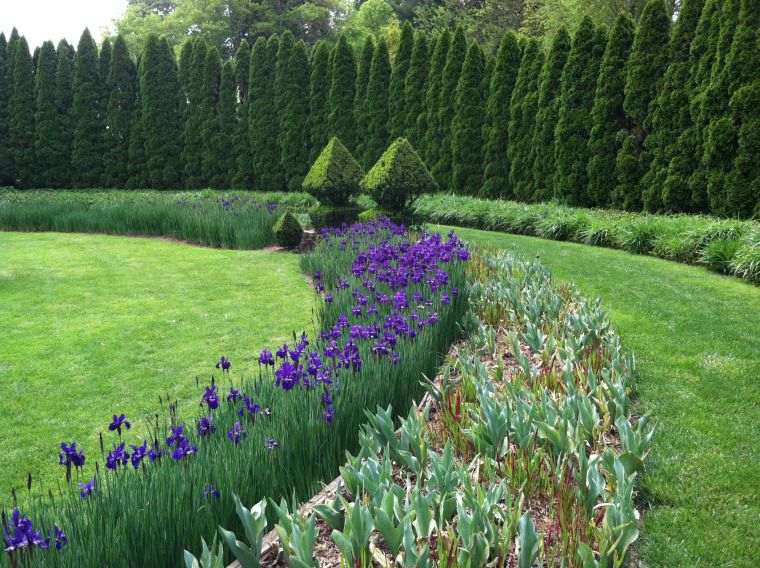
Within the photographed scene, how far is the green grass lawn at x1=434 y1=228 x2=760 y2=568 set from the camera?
8.34 ft

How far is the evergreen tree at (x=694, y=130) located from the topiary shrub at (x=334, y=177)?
5.46 m

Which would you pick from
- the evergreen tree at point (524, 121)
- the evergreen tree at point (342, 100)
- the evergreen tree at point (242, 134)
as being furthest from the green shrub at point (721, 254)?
the evergreen tree at point (242, 134)

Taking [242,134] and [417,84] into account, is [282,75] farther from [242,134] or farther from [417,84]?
[417,84]

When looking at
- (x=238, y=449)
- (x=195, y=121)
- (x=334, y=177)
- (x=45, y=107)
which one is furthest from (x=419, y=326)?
(x=45, y=107)

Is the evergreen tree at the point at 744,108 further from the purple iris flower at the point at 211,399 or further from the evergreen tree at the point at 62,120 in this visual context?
the evergreen tree at the point at 62,120

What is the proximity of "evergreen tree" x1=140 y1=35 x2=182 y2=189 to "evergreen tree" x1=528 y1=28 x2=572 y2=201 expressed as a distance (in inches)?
439

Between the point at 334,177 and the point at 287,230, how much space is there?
1448 millimetres

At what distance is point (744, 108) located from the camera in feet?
32.1

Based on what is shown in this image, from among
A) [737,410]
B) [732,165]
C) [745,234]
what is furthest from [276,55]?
[737,410]

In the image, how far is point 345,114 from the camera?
17.2 metres

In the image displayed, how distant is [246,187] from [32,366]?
14.4 m

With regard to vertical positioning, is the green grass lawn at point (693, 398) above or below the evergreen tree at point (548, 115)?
below

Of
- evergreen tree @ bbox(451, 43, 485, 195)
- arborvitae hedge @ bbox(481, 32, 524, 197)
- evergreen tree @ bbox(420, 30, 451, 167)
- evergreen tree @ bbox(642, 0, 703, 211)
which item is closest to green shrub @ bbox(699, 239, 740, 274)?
evergreen tree @ bbox(642, 0, 703, 211)

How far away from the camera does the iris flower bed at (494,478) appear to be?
2.04 metres
